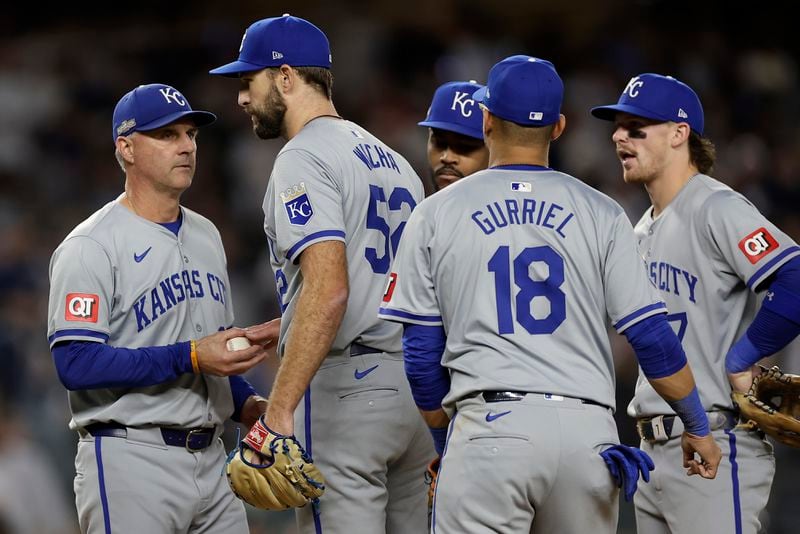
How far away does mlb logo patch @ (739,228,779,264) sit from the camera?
3.87 metres

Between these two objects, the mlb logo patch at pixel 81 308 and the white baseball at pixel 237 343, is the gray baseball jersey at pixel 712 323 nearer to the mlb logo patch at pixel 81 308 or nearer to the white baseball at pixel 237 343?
the white baseball at pixel 237 343

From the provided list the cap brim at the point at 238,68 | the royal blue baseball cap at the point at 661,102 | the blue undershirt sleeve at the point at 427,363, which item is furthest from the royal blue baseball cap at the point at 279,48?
the royal blue baseball cap at the point at 661,102

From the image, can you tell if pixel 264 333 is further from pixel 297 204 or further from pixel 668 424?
pixel 668 424

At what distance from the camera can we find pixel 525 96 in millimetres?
3355

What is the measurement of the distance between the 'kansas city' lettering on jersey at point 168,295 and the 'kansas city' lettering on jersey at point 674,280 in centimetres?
160

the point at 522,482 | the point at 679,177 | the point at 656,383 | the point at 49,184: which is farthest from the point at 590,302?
the point at 49,184

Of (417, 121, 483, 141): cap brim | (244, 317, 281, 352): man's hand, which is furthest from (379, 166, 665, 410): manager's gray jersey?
(417, 121, 483, 141): cap brim

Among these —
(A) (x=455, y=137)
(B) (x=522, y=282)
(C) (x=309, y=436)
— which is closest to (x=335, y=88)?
(A) (x=455, y=137)

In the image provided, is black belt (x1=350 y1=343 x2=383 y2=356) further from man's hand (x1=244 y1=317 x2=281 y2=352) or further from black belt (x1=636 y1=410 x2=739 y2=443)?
black belt (x1=636 y1=410 x2=739 y2=443)

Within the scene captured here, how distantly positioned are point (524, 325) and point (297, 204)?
83cm

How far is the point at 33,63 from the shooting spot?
10.9 metres

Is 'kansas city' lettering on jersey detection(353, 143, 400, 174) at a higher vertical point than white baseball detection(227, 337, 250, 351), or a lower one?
higher

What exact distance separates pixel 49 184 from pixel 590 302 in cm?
775

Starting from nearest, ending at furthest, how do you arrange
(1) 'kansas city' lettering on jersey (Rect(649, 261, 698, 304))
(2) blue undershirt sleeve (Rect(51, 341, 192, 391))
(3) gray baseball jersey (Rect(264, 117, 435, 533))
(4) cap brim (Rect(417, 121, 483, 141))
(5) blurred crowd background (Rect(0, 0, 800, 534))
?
(3) gray baseball jersey (Rect(264, 117, 435, 533)) < (2) blue undershirt sleeve (Rect(51, 341, 192, 391)) < (1) 'kansas city' lettering on jersey (Rect(649, 261, 698, 304)) < (4) cap brim (Rect(417, 121, 483, 141)) < (5) blurred crowd background (Rect(0, 0, 800, 534))
